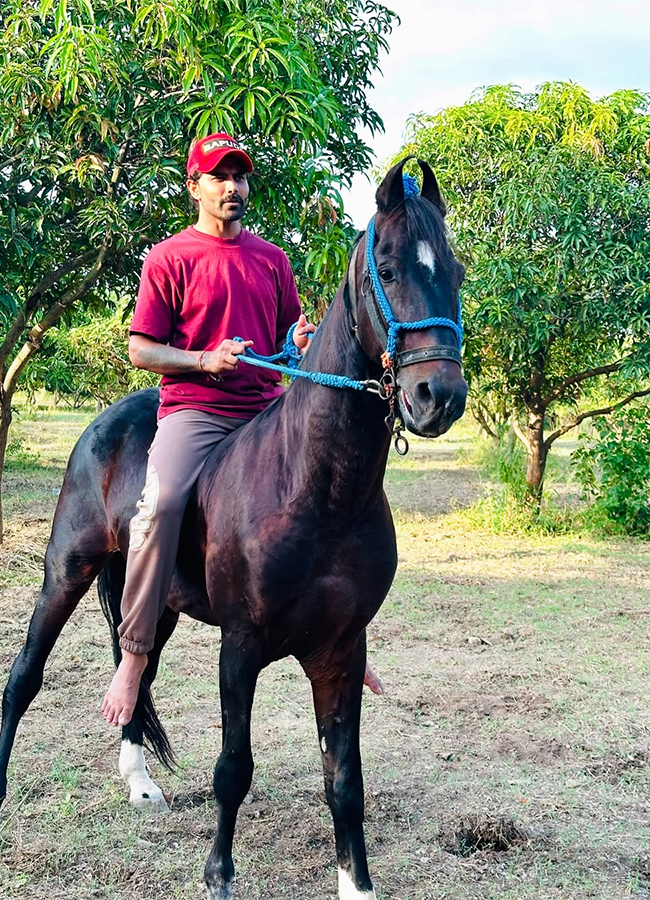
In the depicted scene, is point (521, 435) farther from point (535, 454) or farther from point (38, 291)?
point (38, 291)

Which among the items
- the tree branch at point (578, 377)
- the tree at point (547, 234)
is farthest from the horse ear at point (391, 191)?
the tree branch at point (578, 377)

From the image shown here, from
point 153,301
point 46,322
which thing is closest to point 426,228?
point 153,301

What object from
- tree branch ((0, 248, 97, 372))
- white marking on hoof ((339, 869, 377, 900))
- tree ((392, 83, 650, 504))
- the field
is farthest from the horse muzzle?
tree ((392, 83, 650, 504))

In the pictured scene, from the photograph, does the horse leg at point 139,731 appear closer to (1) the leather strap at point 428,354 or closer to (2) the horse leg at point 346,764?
(2) the horse leg at point 346,764

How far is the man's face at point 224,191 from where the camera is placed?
3.11 m

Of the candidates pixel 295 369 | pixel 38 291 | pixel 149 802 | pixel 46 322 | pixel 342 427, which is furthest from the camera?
pixel 46 322

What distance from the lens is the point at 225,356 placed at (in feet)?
9.30

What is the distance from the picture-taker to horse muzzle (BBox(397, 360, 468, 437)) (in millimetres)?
2102

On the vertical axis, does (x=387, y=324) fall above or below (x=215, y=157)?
below

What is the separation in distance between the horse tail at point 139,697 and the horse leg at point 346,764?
1.07 meters

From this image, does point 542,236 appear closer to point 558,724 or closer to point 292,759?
point 558,724

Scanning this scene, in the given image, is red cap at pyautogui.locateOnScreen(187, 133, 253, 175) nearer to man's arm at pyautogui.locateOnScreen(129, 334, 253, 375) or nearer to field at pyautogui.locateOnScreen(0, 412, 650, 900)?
man's arm at pyautogui.locateOnScreen(129, 334, 253, 375)

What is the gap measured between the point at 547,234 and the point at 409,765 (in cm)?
706

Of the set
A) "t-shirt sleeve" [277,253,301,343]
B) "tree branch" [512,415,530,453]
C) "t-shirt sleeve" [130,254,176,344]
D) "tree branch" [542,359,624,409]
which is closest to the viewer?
"t-shirt sleeve" [130,254,176,344]
